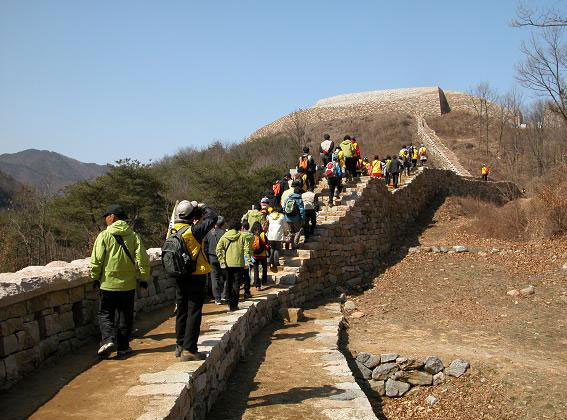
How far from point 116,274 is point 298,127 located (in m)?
42.0

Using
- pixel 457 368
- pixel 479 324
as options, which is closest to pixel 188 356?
pixel 457 368

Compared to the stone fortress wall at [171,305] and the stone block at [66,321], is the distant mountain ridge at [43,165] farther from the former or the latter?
the stone block at [66,321]

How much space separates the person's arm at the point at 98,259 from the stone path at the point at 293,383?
6.41 ft

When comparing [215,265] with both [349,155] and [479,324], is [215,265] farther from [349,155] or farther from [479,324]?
[349,155]

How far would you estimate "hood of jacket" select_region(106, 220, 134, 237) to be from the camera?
578cm

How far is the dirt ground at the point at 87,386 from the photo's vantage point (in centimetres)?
400

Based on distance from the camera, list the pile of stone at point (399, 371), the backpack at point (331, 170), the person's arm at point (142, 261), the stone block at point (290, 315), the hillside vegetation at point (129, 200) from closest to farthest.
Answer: the person's arm at point (142, 261), the pile of stone at point (399, 371), the stone block at point (290, 315), the backpack at point (331, 170), the hillside vegetation at point (129, 200)

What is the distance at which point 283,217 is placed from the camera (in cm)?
1141

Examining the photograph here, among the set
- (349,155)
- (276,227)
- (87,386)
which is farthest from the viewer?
(349,155)

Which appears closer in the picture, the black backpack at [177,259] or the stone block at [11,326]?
the stone block at [11,326]

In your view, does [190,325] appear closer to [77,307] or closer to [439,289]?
[77,307]

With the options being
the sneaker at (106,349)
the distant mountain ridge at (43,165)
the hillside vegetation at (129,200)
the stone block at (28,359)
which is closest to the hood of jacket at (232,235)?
the sneaker at (106,349)

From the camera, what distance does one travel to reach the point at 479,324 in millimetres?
10625

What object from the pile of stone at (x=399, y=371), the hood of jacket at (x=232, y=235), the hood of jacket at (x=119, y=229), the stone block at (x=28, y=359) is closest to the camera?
the stone block at (x=28, y=359)
